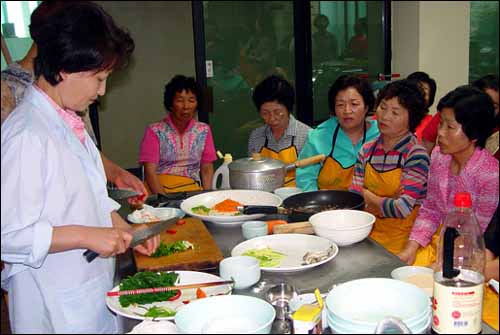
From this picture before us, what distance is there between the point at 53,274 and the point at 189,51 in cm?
398

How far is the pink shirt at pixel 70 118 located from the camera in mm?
1157

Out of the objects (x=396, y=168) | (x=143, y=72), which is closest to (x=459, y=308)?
(x=396, y=168)

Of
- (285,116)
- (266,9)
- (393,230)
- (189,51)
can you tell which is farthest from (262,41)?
(393,230)

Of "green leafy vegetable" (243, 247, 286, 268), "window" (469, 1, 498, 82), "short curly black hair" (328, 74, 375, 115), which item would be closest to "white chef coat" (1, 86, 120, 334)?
"green leafy vegetable" (243, 247, 286, 268)

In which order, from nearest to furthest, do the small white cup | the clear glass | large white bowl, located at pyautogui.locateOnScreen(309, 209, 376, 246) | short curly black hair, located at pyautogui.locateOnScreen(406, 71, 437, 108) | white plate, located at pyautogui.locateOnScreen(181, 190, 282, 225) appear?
the small white cup → large white bowl, located at pyautogui.locateOnScreen(309, 209, 376, 246) → white plate, located at pyautogui.locateOnScreen(181, 190, 282, 225) → short curly black hair, located at pyautogui.locateOnScreen(406, 71, 437, 108) → the clear glass

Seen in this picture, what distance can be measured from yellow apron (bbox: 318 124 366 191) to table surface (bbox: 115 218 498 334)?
918 mm

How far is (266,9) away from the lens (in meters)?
4.30

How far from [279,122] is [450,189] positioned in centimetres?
119

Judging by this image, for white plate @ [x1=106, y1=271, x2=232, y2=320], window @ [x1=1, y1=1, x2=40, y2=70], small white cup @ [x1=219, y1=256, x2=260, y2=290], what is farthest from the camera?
window @ [x1=1, y1=1, x2=40, y2=70]

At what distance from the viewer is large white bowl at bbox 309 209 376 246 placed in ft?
4.82

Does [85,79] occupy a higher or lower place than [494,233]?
higher

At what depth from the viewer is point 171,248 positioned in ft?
4.57

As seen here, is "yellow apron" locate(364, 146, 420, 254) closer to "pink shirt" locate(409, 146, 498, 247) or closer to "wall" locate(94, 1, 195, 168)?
"pink shirt" locate(409, 146, 498, 247)

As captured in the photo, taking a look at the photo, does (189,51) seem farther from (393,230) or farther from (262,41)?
(393,230)
